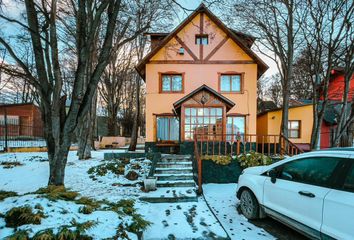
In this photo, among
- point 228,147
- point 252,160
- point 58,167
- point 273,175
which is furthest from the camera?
point 228,147

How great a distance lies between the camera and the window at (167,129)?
1363 centimetres

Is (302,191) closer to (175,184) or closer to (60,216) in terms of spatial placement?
(60,216)

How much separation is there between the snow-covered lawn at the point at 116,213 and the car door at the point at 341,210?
4.57ft

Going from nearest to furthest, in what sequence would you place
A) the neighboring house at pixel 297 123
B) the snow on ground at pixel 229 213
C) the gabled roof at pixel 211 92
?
the snow on ground at pixel 229 213, the gabled roof at pixel 211 92, the neighboring house at pixel 297 123

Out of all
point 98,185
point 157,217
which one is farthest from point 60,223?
point 98,185

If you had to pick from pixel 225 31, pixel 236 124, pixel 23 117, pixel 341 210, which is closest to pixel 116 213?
pixel 341 210

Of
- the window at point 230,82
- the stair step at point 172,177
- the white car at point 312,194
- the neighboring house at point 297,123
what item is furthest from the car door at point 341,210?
the neighboring house at point 297,123

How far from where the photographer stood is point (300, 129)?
1662 cm

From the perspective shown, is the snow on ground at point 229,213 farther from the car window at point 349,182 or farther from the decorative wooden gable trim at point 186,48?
the decorative wooden gable trim at point 186,48

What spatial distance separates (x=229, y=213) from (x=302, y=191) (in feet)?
7.22

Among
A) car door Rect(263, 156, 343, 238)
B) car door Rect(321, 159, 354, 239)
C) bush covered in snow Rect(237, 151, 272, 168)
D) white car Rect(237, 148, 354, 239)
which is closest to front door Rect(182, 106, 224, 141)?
bush covered in snow Rect(237, 151, 272, 168)

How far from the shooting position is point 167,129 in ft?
44.8

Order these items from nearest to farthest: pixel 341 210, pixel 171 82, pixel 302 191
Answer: pixel 341 210 → pixel 302 191 → pixel 171 82

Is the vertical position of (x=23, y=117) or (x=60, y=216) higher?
(x=23, y=117)
